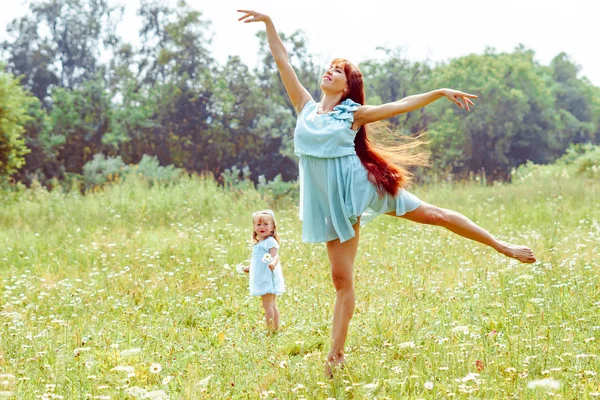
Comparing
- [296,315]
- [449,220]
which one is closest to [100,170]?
[296,315]

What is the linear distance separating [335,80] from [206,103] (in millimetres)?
24876

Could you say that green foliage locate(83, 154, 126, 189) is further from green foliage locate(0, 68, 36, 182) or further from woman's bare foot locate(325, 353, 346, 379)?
woman's bare foot locate(325, 353, 346, 379)

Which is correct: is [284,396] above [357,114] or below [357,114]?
below

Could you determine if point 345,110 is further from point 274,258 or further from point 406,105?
point 274,258

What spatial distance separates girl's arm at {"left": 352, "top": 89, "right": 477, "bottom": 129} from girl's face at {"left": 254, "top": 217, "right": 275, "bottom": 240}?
1.88m

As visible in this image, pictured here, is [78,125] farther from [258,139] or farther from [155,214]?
[155,214]

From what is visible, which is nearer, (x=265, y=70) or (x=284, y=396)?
(x=284, y=396)

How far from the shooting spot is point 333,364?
4824mm

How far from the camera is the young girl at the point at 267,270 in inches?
253

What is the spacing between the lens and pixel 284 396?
4449mm

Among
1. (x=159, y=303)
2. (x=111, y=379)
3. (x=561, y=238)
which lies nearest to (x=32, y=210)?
(x=159, y=303)

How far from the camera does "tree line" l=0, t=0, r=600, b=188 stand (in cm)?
2881

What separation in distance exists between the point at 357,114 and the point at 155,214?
9350mm

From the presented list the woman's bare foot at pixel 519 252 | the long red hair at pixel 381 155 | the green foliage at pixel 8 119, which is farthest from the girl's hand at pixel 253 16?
the green foliage at pixel 8 119
